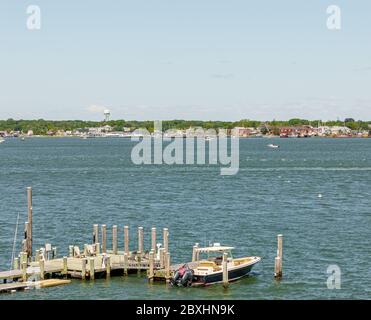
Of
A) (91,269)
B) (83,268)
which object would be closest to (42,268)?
(83,268)

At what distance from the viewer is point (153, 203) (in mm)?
67625

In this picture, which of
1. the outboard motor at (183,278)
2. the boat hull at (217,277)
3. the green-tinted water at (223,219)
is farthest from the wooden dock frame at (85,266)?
the boat hull at (217,277)

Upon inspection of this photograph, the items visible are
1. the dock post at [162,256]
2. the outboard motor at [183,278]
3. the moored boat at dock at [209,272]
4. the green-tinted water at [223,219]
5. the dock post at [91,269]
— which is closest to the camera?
the outboard motor at [183,278]

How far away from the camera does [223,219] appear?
55.0 meters

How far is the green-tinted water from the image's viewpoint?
29.7 meters

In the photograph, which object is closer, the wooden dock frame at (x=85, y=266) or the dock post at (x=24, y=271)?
the dock post at (x=24, y=271)

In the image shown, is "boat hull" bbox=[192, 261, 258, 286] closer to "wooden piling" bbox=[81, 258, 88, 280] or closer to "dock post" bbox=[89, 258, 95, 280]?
"dock post" bbox=[89, 258, 95, 280]

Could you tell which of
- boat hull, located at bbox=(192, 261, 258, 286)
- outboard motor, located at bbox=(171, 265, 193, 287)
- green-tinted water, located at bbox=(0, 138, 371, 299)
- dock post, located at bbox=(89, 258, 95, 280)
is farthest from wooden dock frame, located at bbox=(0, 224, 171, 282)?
boat hull, located at bbox=(192, 261, 258, 286)

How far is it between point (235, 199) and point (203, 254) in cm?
3299

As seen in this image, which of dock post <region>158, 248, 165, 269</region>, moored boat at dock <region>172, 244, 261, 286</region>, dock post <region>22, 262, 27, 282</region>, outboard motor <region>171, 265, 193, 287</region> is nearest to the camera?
outboard motor <region>171, 265, 193, 287</region>

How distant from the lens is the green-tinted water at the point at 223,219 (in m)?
29.7

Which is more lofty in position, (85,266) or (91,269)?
(85,266)

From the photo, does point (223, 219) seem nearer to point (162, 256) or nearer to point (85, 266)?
point (162, 256)

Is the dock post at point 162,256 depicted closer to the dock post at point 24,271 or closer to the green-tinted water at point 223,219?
the green-tinted water at point 223,219
